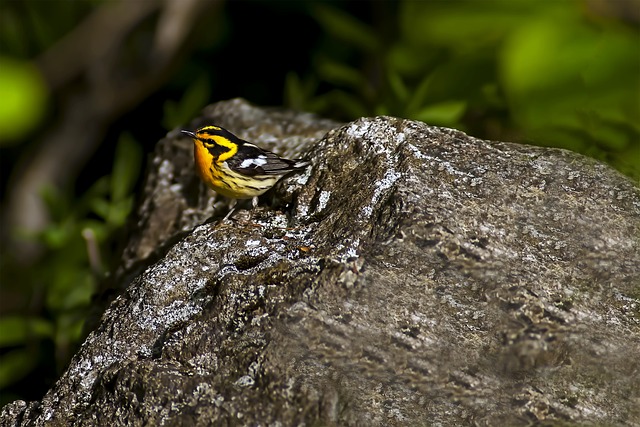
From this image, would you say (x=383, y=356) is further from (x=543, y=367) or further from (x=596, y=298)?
(x=596, y=298)

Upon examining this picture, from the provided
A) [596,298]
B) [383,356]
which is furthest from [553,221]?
[383,356]

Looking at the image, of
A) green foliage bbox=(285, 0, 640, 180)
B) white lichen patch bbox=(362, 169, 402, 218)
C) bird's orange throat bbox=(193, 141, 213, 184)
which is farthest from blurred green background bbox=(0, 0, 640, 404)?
bird's orange throat bbox=(193, 141, 213, 184)

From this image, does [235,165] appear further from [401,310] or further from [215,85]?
[215,85]

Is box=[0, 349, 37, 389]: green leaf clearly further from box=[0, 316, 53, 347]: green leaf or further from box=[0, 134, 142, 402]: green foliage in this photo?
box=[0, 316, 53, 347]: green leaf

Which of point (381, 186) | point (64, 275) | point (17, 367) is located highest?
point (381, 186)

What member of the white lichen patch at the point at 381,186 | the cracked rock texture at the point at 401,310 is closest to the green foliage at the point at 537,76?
the cracked rock texture at the point at 401,310

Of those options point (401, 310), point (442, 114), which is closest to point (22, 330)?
point (442, 114)
